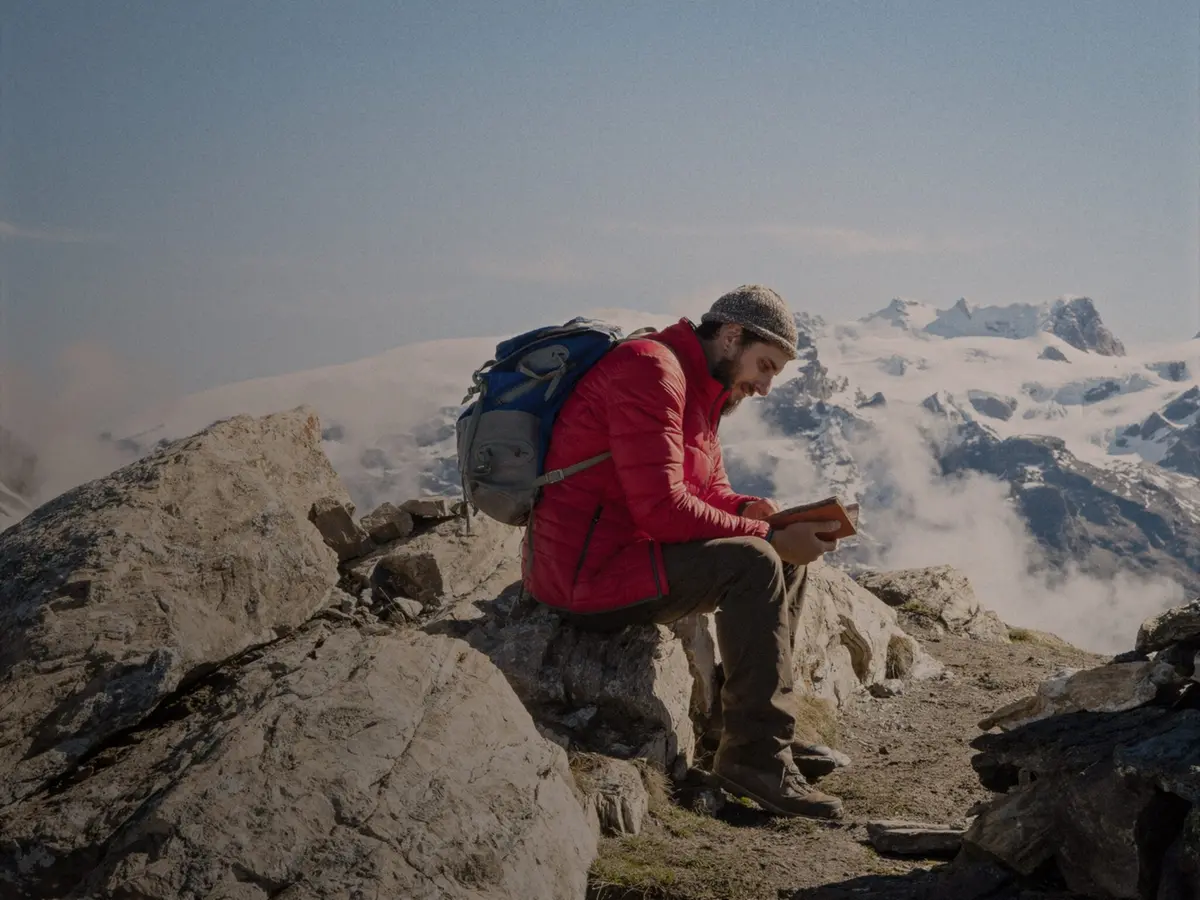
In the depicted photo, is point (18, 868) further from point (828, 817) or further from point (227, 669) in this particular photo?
point (828, 817)

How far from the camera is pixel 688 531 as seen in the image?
9.02m

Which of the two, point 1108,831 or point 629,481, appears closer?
point 1108,831

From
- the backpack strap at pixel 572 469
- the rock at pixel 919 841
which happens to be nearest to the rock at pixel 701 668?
the backpack strap at pixel 572 469

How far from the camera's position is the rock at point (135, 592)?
701 centimetres

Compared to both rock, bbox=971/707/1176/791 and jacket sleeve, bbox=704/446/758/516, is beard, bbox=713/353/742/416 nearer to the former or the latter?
jacket sleeve, bbox=704/446/758/516

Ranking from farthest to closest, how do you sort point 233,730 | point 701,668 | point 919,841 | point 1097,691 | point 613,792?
1. point 701,668
2. point 613,792
3. point 1097,691
4. point 919,841
5. point 233,730

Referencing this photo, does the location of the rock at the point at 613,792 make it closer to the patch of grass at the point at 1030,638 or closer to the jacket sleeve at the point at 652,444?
the jacket sleeve at the point at 652,444

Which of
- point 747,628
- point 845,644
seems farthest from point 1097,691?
point 845,644

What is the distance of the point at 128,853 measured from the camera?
5.65 meters

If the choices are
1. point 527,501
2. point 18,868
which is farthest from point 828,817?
point 18,868

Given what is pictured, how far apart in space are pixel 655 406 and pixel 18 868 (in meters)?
5.32

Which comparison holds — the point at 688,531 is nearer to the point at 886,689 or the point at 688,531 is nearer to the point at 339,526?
the point at 339,526

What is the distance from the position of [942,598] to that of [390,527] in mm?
9860

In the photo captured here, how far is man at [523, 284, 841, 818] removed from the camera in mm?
8898
